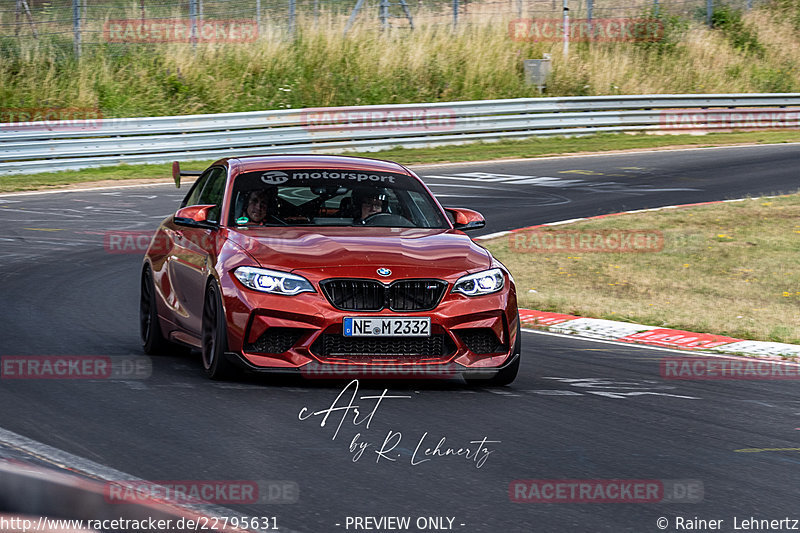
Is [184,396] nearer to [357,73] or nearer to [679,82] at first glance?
[357,73]

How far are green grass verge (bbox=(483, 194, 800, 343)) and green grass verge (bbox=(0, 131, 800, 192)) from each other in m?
8.69

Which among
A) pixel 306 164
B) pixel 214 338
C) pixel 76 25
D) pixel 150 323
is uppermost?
pixel 306 164

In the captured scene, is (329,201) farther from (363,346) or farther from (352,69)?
(352,69)

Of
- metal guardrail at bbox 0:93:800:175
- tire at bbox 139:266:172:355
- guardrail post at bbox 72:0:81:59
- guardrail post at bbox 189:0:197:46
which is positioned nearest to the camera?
tire at bbox 139:266:172:355

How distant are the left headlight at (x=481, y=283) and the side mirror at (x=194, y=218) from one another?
1.82m

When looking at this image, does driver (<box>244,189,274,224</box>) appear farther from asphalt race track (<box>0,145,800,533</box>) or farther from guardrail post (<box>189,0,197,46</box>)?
guardrail post (<box>189,0,197,46</box>)

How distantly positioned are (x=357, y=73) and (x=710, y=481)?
28631 millimetres

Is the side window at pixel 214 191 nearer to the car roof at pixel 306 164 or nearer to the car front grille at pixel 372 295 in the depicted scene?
the car roof at pixel 306 164

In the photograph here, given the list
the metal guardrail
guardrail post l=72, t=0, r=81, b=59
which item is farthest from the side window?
guardrail post l=72, t=0, r=81, b=59

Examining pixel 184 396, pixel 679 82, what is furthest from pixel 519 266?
pixel 679 82

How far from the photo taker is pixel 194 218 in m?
8.70

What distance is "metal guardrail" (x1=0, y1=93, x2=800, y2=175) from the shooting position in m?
23.8

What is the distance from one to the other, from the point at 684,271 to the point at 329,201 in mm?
6982
